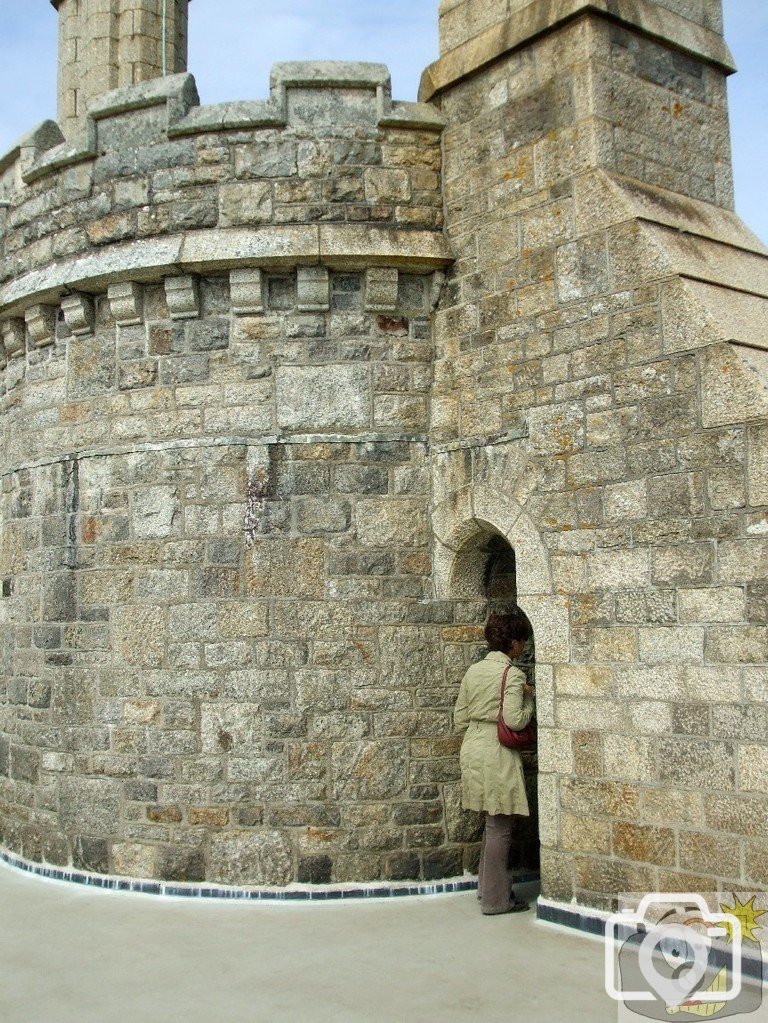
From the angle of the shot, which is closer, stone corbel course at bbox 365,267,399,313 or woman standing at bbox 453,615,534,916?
woman standing at bbox 453,615,534,916

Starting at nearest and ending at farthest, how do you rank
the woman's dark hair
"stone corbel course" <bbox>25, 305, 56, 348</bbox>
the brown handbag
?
the brown handbag, the woman's dark hair, "stone corbel course" <bbox>25, 305, 56, 348</bbox>

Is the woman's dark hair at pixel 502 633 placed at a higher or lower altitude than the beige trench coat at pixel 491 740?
higher

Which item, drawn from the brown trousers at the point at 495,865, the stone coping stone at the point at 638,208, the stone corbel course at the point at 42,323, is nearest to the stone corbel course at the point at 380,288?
the stone coping stone at the point at 638,208

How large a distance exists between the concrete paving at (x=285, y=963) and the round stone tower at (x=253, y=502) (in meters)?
0.41

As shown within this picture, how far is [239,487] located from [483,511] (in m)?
1.47

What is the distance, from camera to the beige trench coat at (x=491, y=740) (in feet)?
18.7

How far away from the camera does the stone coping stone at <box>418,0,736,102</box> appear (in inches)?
228

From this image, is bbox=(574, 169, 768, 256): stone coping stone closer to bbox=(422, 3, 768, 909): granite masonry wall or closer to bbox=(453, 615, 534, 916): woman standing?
bbox=(422, 3, 768, 909): granite masonry wall

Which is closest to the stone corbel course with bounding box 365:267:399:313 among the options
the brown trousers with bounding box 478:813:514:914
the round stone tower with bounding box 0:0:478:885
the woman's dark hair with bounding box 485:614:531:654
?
the round stone tower with bounding box 0:0:478:885

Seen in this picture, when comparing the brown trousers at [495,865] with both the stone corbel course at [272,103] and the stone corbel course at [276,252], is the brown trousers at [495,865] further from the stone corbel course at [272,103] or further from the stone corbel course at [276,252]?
the stone corbel course at [272,103]

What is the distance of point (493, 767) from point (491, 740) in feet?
0.50

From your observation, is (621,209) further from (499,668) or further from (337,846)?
(337,846)

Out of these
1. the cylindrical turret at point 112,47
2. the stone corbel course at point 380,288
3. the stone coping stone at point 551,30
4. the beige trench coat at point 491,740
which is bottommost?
the beige trench coat at point 491,740

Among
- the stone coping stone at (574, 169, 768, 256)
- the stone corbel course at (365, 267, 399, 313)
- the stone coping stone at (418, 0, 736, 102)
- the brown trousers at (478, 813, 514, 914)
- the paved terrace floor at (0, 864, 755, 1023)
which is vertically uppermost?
→ the stone coping stone at (418, 0, 736, 102)
